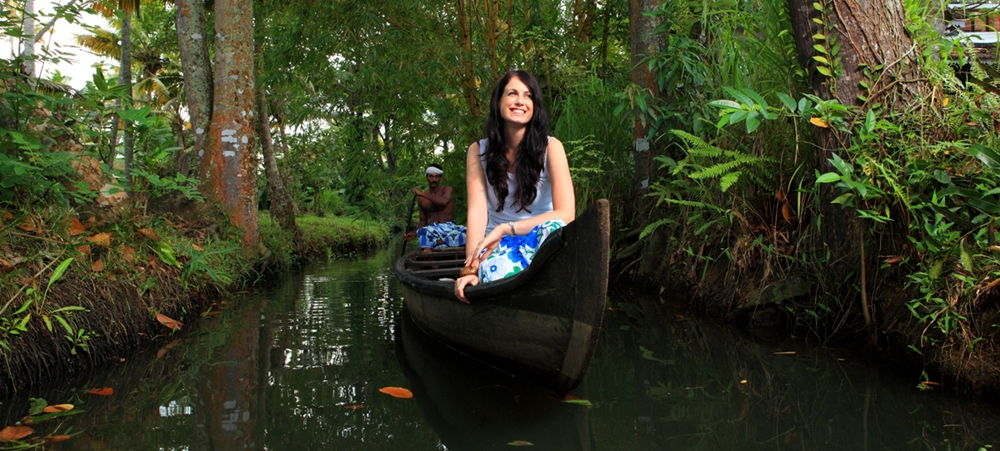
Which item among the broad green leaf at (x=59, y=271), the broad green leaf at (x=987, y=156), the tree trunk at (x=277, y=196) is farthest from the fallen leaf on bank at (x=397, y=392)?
the tree trunk at (x=277, y=196)

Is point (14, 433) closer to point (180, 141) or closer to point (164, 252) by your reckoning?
point (164, 252)

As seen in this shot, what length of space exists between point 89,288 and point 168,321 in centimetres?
68

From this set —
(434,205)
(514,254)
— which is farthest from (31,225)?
(434,205)

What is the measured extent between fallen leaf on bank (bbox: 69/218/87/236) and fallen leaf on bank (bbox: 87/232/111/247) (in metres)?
0.08

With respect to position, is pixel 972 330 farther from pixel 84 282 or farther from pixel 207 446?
pixel 84 282

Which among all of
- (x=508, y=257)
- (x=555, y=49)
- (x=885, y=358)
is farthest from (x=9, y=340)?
(x=555, y=49)

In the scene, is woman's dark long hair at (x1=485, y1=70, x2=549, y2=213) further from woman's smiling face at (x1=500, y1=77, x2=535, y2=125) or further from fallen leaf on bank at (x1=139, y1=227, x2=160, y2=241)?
fallen leaf on bank at (x1=139, y1=227, x2=160, y2=241)

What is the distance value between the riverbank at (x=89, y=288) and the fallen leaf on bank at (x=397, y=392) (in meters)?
1.68

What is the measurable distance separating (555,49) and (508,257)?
555cm

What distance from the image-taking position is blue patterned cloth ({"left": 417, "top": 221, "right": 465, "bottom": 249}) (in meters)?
6.26

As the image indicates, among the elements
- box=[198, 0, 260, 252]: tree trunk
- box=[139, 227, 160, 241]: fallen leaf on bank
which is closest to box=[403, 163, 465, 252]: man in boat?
box=[198, 0, 260, 252]: tree trunk

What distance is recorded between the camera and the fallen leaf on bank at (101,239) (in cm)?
399

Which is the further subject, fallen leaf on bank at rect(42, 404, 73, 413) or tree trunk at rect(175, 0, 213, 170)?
tree trunk at rect(175, 0, 213, 170)

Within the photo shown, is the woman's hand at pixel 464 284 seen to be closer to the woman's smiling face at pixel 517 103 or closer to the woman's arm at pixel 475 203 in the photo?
the woman's arm at pixel 475 203
